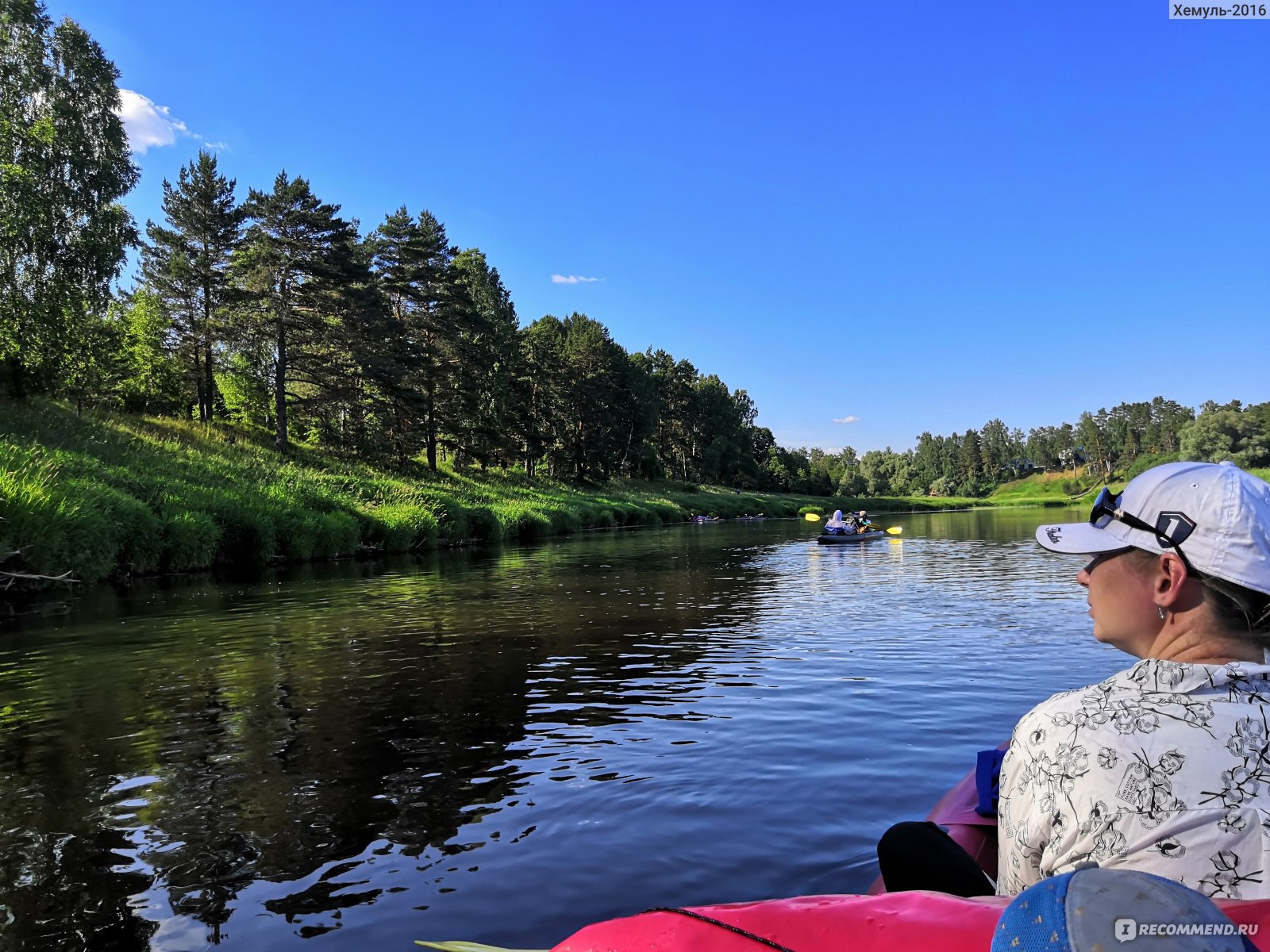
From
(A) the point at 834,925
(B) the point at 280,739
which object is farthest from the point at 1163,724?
(B) the point at 280,739

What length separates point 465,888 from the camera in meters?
4.15

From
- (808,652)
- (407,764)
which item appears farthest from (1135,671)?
(808,652)

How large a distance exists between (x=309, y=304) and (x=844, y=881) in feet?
127

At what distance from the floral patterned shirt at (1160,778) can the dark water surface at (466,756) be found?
236 cm

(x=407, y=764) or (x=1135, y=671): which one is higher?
(x=1135, y=671)

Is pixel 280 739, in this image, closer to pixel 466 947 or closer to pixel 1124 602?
pixel 466 947

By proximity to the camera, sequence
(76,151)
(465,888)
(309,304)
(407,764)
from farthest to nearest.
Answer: (309,304), (76,151), (407,764), (465,888)

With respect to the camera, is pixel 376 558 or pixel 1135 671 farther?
pixel 376 558

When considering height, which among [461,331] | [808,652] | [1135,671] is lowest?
[808,652]

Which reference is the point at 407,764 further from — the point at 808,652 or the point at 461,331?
the point at 461,331

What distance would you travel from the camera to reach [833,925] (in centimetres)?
152

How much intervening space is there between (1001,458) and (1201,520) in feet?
625

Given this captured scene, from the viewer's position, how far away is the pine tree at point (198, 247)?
39688mm

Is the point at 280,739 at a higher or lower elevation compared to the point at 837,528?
lower
